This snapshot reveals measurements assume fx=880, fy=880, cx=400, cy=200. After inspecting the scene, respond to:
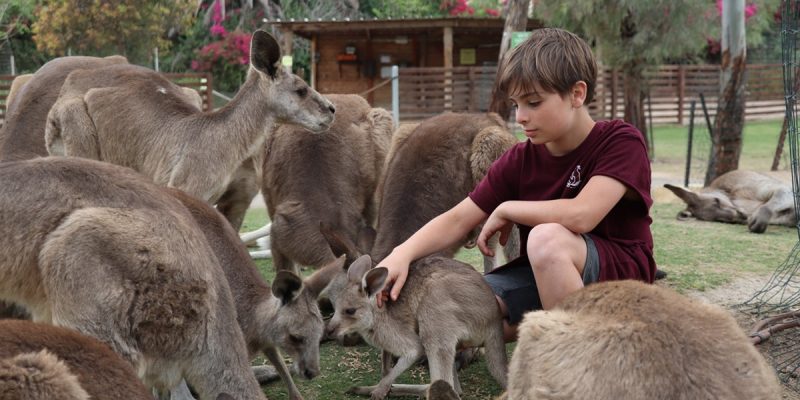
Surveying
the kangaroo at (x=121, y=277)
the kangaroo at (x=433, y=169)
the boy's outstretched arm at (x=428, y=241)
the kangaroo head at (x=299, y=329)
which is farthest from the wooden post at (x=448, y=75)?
the kangaroo at (x=121, y=277)

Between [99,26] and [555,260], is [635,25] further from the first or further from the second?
[555,260]

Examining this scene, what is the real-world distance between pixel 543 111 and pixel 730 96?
8254 millimetres

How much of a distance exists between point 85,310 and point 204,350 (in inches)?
18.6

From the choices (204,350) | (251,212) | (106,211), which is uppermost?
(106,211)

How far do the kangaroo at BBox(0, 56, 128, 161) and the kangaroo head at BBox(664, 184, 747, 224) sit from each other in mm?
6174

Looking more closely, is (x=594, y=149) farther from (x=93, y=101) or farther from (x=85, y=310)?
(x=93, y=101)

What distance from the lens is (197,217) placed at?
4047mm

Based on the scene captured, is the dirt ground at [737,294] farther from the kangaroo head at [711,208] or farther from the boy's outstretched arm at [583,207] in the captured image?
the kangaroo head at [711,208]

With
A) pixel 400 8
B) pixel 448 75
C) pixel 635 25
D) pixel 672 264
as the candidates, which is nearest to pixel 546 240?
pixel 672 264

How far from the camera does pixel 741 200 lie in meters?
9.82

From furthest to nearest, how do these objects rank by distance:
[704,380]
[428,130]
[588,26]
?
[588,26] < [428,130] < [704,380]

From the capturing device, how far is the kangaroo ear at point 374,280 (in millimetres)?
3963

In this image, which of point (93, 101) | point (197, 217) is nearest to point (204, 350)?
point (197, 217)

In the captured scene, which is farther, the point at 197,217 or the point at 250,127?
the point at 250,127
